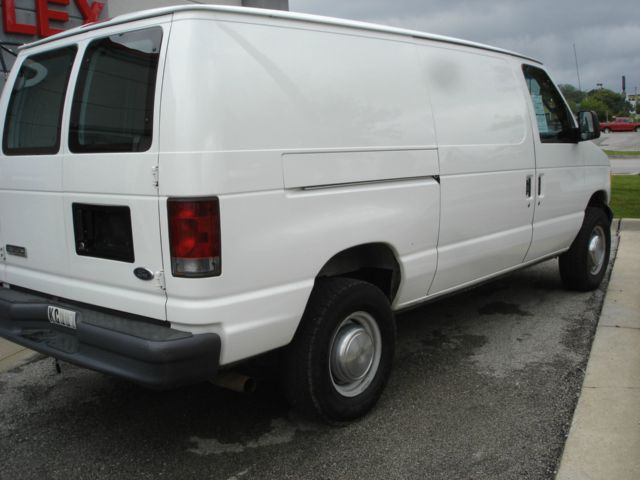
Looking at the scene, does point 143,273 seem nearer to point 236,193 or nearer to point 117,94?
point 236,193

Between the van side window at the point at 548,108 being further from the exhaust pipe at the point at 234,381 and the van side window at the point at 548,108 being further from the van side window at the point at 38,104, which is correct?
the van side window at the point at 38,104

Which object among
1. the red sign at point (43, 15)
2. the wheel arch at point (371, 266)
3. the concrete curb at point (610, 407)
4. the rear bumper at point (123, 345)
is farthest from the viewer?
the red sign at point (43, 15)

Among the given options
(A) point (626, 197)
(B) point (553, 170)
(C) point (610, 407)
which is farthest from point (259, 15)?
(A) point (626, 197)

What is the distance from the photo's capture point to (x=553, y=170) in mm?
5242

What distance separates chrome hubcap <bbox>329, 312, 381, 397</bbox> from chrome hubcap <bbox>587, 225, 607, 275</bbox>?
3.22 meters

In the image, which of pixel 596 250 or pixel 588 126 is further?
pixel 596 250

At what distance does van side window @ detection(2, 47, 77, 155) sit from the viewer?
11.3 ft

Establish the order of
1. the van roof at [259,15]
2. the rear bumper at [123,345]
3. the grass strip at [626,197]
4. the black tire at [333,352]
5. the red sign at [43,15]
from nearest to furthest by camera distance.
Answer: the rear bumper at [123,345] < the van roof at [259,15] < the black tire at [333,352] < the red sign at [43,15] < the grass strip at [626,197]

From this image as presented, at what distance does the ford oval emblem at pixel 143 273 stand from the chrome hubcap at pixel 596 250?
4.47m

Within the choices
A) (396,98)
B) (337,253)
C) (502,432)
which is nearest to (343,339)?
(337,253)

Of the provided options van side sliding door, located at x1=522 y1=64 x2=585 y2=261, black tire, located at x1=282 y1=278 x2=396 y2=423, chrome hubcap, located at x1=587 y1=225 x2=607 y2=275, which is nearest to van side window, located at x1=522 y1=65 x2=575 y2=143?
van side sliding door, located at x1=522 y1=64 x2=585 y2=261

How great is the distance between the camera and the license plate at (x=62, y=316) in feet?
10.4

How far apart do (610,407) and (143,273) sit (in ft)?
8.72

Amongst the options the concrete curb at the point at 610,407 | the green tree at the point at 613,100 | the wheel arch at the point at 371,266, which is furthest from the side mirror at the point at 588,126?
the green tree at the point at 613,100
